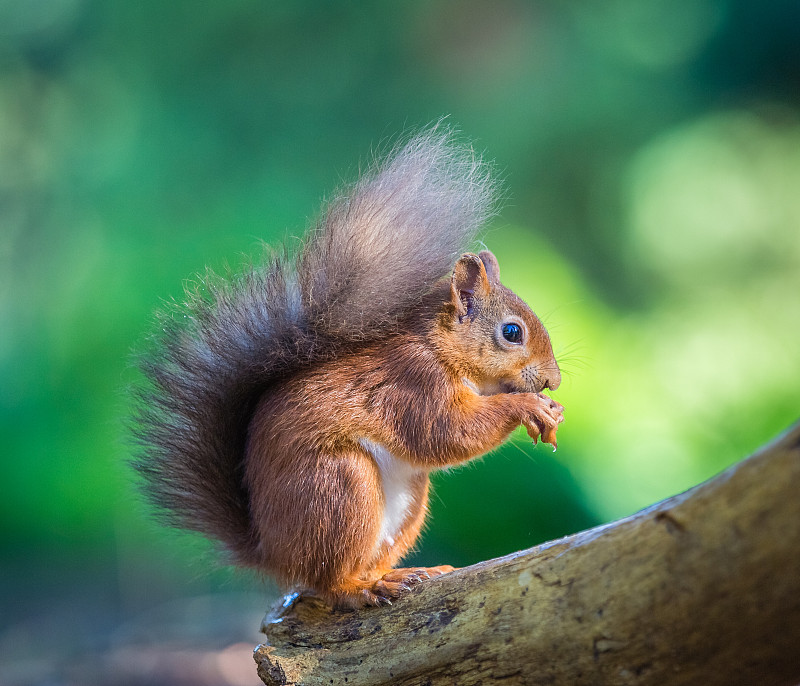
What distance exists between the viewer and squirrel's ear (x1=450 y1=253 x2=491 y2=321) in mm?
1908

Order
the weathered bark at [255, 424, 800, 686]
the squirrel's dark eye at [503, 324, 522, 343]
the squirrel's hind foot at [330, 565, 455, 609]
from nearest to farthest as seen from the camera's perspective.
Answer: the weathered bark at [255, 424, 800, 686]
the squirrel's hind foot at [330, 565, 455, 609]
the squirrel's dark eye at [503, 324, 522, 343]

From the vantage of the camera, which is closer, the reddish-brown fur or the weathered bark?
the weathered bark

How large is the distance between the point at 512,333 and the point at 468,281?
0.54 feet

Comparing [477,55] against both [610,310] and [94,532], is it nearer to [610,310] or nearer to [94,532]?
[610,310]

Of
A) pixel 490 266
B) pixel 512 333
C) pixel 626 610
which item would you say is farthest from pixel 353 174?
pixel 626 610

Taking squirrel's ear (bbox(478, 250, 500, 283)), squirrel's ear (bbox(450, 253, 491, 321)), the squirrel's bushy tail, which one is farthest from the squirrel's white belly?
squirrel's ear (bbox(478, 250, 500, 283))

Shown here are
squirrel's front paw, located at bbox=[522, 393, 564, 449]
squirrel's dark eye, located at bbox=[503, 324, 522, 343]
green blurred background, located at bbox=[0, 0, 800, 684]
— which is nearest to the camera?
squirrel's front paw, located at bbox=[522, 393, 564, 449]

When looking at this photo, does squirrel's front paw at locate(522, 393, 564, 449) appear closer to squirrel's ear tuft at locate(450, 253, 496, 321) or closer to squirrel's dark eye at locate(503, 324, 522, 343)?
squirrel's dark eye at locate(503, 324, 522, 343)

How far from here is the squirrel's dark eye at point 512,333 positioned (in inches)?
75.0

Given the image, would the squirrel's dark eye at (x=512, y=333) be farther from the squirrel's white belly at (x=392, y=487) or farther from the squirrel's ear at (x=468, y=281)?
the squirrel's white belly at (x=392, y=487)

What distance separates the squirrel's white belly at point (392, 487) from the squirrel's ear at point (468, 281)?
379 millimetres

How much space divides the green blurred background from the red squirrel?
167 centimetres

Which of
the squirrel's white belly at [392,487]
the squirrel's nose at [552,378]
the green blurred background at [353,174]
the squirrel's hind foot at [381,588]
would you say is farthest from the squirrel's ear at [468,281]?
the green blurred background at [353,174]

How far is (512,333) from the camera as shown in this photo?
1908 mm
